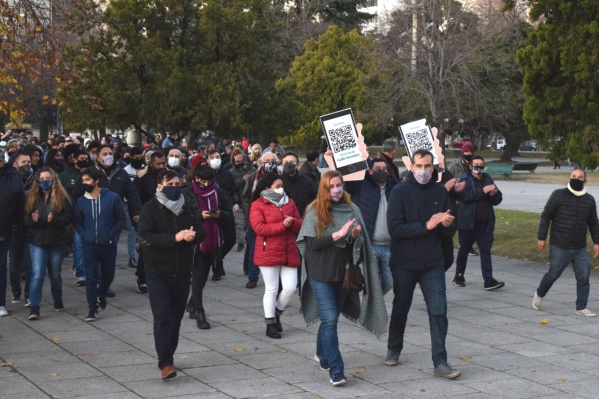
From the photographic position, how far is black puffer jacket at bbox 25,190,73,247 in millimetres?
11180

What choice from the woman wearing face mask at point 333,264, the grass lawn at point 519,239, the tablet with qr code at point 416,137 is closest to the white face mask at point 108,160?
the tablet with qr code at point 416,137

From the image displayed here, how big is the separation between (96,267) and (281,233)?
8.09ft

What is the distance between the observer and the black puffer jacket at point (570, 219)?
37.6ft

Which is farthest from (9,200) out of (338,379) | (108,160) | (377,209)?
(338,379)

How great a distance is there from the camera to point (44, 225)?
36.8 ft

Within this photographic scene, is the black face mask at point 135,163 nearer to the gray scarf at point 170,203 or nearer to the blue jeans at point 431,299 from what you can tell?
the gray scarf at point 170,203

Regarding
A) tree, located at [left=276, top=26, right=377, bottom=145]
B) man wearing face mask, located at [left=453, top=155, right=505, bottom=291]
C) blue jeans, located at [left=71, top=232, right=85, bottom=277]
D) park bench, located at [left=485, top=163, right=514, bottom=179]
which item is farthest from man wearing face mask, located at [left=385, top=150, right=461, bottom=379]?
tree, located at [left=276, top=26, right=377, bottom=145]

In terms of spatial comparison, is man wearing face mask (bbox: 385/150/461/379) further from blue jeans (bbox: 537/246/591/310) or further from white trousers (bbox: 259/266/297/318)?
blue jeans (bbox: 537/246/591/310)

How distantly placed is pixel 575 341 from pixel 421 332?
4.98ft

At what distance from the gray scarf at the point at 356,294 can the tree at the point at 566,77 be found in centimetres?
861

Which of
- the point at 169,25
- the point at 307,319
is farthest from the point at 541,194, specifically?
the point at 307,319

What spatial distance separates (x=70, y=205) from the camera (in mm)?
11438

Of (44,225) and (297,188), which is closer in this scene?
(44,225)

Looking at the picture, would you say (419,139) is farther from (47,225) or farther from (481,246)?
(47,225)
